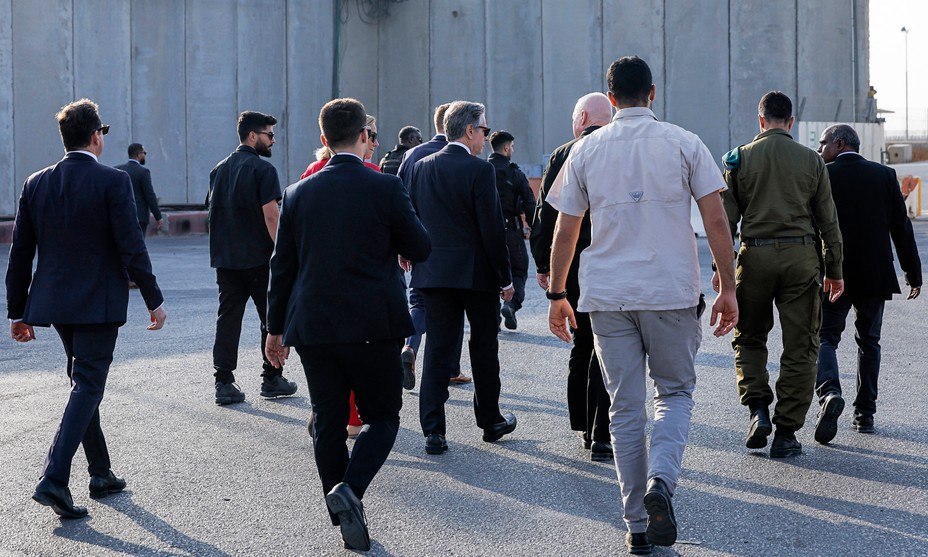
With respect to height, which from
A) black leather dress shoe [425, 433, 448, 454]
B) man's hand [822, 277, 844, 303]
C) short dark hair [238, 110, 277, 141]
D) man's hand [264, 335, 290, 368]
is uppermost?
short dark hair [238, 110, 277, 141]

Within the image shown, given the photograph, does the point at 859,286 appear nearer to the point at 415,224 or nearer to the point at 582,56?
the point at 415,224

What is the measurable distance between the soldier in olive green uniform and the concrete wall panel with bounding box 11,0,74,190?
17.6 m

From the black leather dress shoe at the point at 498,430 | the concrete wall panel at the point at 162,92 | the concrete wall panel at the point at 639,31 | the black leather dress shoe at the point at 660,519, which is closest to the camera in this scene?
the black leather dress shoe at the point at 660,519

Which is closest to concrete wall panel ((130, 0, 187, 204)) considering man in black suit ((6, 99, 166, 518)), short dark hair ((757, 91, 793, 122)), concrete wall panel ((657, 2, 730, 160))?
concrete wall panel ((657, 2, 730, 160))

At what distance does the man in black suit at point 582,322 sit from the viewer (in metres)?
6.13

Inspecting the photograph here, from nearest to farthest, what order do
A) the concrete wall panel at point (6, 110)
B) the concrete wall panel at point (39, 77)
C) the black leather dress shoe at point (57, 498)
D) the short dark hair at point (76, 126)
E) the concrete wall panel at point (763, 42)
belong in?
the black leather dress shoe at point (57, 498)
the short dark hair at point (76, 126)
the concrete wall panel at point (6, 110)
the concrete wall panel at point (39, 77)
the concrete wall panel at point (763, 42)

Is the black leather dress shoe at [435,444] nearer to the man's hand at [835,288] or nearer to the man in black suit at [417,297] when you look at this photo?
the man in black suit at [417,297]

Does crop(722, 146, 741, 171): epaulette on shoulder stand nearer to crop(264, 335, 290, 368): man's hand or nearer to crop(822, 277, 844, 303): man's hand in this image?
crop(822, 277, 844, 303): man's hand

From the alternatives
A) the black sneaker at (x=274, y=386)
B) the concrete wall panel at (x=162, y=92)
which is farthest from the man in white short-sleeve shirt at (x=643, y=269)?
the concrete wall panel at (x=162, y=92)

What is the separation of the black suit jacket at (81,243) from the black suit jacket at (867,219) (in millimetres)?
3936

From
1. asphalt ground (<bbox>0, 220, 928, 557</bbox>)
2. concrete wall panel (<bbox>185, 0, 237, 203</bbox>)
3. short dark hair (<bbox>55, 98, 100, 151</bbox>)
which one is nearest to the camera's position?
asphalt ground (<bbox>0, 220, 928, 557</bbox>)

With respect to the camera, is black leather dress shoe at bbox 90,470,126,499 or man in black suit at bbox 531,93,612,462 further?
Answer: man in black suit at bbox 531,93,612,462

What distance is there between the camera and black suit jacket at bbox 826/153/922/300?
21.7 feet

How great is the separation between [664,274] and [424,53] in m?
21.7
